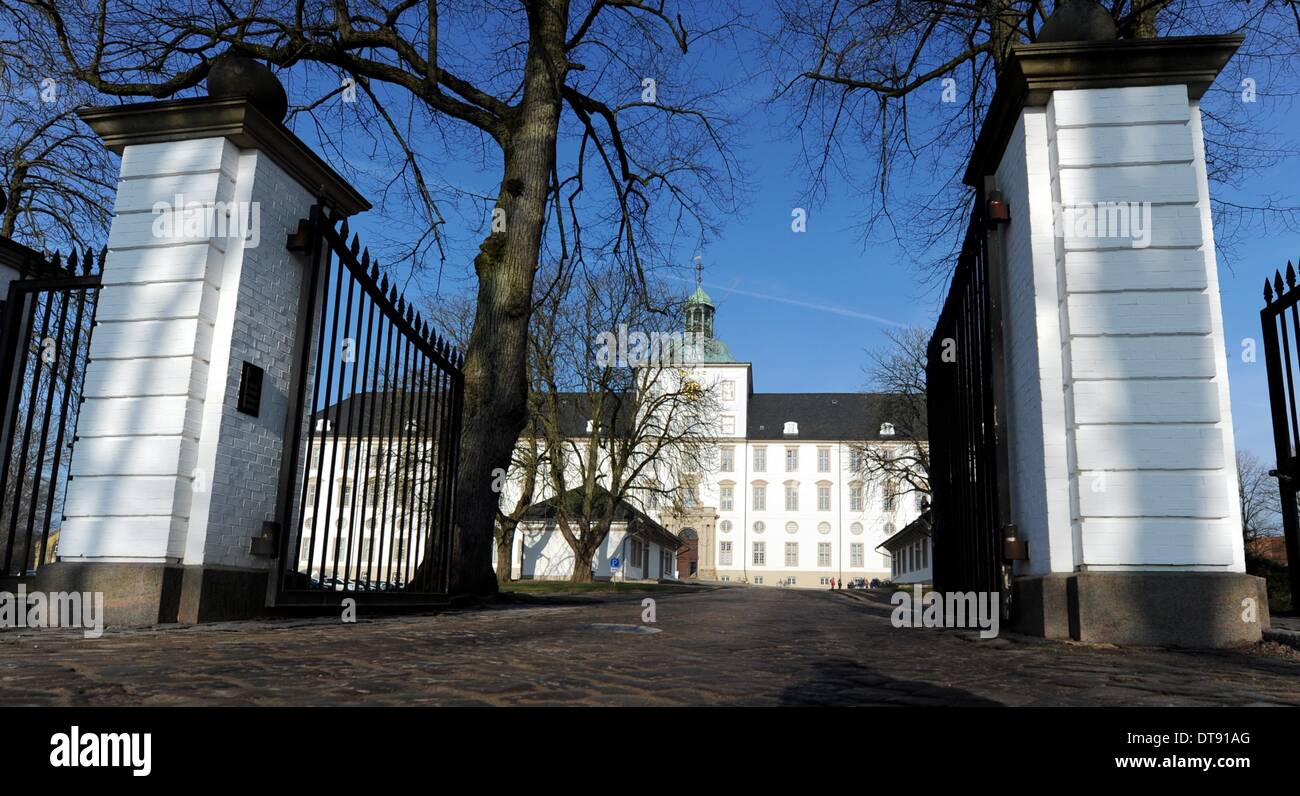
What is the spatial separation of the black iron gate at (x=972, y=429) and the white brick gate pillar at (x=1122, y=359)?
18 cm

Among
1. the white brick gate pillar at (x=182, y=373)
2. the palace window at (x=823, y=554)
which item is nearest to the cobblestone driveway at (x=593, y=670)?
the white brick gate pillar at (x=182, y=373)

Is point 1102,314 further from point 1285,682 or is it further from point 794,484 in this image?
point 794,484

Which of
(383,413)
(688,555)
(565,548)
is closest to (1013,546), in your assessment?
(383,413)

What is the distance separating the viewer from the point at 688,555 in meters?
73.1

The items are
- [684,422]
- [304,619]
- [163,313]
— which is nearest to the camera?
[163,313]

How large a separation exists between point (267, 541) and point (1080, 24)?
6.38 meters

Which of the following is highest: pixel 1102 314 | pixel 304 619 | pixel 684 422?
pixel 684 422

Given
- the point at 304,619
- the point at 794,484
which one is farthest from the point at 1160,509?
the point at 794,484

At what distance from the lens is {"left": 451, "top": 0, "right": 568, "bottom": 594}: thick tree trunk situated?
9.66 metres

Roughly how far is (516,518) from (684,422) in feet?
24.4

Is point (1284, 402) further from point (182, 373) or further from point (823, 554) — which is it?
point (823, 554)
